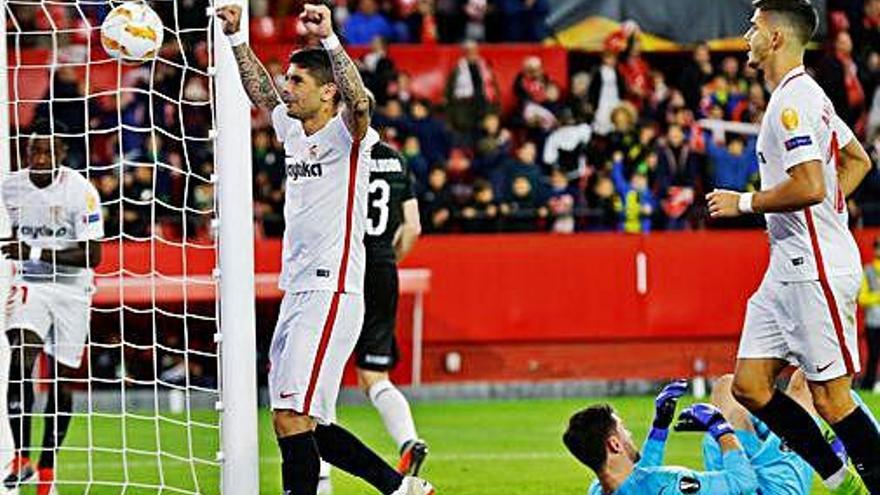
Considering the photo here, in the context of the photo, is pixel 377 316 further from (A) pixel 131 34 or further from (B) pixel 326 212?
(A) pixel 131 34

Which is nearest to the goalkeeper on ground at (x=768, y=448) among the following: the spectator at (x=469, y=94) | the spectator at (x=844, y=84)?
the spectator at (x=469, y=94)

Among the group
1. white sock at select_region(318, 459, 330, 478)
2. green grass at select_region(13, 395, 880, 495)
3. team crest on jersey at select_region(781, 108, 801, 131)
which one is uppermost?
team crest on jersey at select_region(781, 108, 801, 131)

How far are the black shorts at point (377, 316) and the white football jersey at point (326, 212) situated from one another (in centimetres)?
233

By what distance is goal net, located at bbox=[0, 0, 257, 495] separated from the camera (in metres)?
9.16

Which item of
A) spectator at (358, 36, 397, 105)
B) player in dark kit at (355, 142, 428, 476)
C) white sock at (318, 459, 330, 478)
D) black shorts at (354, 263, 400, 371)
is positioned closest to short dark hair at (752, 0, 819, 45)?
player in dark kit at (355, 142, 428, 476)

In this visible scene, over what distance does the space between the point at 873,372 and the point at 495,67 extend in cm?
549

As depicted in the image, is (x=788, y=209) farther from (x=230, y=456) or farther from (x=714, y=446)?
(x=230, y=456)

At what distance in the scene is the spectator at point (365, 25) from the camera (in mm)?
22094

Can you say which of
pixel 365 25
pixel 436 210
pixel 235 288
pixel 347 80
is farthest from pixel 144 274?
pixel 347 80

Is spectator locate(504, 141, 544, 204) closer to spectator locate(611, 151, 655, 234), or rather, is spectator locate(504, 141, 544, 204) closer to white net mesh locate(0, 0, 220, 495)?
spectator locate(611, 151, 655, 234)

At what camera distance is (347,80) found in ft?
27.8

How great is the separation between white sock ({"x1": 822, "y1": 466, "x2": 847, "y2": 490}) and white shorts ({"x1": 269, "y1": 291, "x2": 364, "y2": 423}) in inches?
84.8

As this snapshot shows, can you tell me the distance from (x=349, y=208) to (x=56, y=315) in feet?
10.4

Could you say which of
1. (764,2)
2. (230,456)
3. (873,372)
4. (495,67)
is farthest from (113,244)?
(764,2)
